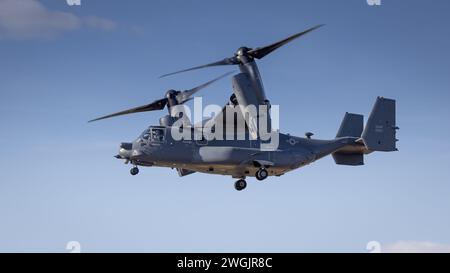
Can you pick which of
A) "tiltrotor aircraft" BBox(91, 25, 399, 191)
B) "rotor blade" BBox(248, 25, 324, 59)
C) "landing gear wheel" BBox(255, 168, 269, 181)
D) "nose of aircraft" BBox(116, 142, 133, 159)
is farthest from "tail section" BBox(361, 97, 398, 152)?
"nose of aircraft" BBox(116, 142, 133, 159)

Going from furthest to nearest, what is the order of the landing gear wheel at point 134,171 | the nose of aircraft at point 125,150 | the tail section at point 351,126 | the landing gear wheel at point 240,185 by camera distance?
1. the tail section at point 351,126
2. the landing gear wheel at point 240,185
3. the landing gear wheel at point 134,171
4. the nose of aircraft at point 125,150

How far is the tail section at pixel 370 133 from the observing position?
1686 inches

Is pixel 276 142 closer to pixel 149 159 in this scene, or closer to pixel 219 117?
pixel 219 117

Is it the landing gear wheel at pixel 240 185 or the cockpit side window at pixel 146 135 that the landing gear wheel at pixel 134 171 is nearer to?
the cockpit side window at pixel 146 135

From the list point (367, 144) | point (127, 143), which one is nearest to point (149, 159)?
point (127, 143)

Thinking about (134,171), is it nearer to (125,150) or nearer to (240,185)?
(125,150)

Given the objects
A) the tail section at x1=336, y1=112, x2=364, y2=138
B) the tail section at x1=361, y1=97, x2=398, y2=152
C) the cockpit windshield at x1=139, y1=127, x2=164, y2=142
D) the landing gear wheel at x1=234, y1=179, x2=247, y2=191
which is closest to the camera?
the cockpit windshield at x1=139, y1=127, x2=164, y2=142

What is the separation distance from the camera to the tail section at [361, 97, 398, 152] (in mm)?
42750

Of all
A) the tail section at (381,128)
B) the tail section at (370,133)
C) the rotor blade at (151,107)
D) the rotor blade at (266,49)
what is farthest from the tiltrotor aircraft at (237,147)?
the rotor blade at (151,107)

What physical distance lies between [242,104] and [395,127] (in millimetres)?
12257

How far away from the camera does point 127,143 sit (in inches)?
1444

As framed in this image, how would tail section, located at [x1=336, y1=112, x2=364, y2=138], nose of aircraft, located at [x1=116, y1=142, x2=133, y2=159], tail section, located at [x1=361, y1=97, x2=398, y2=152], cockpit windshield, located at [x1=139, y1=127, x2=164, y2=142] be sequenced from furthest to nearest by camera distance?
tail section, located at [x1=336, y1=112, x2=364, y2=138], tail section, located at [x1=361, y1=97, x2=398, y2=152], cockpit windshield, located at [x1=139, y1=127, x2=164, y2=142], nose of aircraft, located at [x1=116, y1=142, x2=133, y2=159]

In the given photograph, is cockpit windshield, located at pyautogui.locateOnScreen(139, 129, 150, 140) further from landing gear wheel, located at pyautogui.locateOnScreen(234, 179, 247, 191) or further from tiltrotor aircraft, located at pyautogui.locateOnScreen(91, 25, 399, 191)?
landing gear wheel, located at pyautogui.locateOnScreen(234, 179, 247, 191)

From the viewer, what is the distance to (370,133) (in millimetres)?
42812
